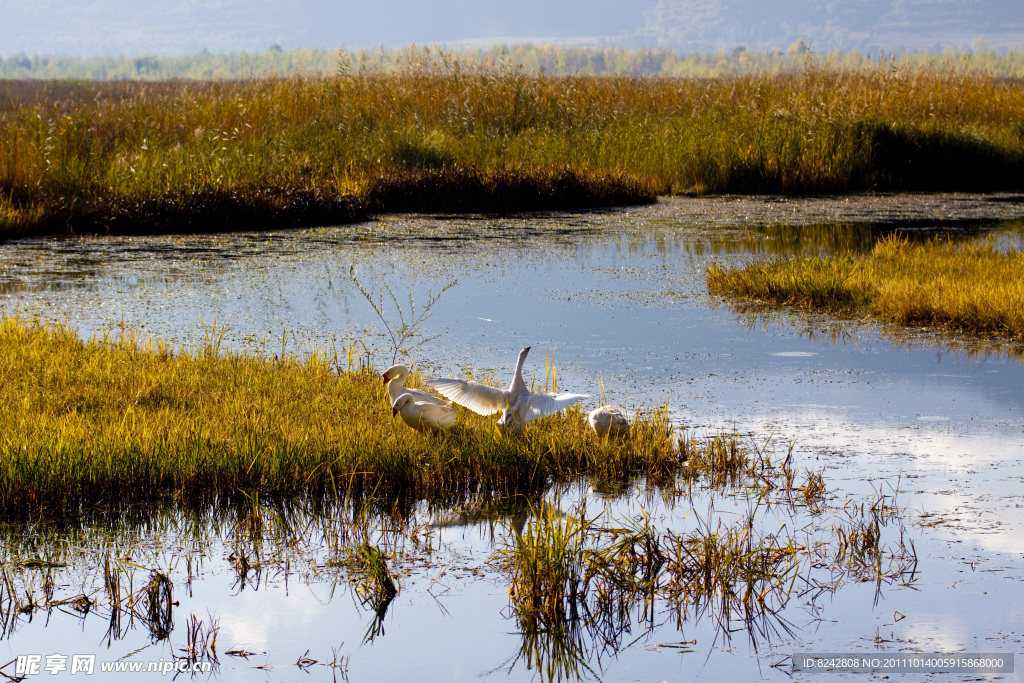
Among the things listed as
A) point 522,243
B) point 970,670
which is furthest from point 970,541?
point 522,243

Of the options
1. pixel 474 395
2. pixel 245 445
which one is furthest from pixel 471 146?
pixel 245 445

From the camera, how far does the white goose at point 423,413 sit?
5156 millimetres

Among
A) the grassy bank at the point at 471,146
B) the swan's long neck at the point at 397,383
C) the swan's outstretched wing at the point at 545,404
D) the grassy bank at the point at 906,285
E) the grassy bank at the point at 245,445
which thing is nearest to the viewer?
the grassy bank at the point at 245,445

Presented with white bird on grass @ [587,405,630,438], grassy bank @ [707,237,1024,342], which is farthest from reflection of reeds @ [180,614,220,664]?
grassy bank @ [707,237,1024,342]

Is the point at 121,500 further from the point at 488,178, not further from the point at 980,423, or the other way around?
the point at 488,178

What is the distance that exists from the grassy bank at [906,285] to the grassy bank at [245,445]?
3456 mm

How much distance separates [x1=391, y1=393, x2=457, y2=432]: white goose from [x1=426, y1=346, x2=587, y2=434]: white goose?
0.28 ft

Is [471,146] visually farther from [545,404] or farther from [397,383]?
[545,404]

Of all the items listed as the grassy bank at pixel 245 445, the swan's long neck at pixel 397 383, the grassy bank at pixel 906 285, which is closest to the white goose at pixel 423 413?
the grassy bank at pixel 245 445

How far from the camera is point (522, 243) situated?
1170 centimetres

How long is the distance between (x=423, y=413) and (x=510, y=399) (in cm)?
40

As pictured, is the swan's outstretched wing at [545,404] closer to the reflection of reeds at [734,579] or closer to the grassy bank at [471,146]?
the reflection of reeds at [734,579]

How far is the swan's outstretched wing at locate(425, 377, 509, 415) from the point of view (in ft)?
17.0

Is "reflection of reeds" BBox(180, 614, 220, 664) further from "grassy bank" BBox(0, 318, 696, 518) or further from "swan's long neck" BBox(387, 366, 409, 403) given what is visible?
"swan's long neck" BBox(387, 366, 409, 403)
